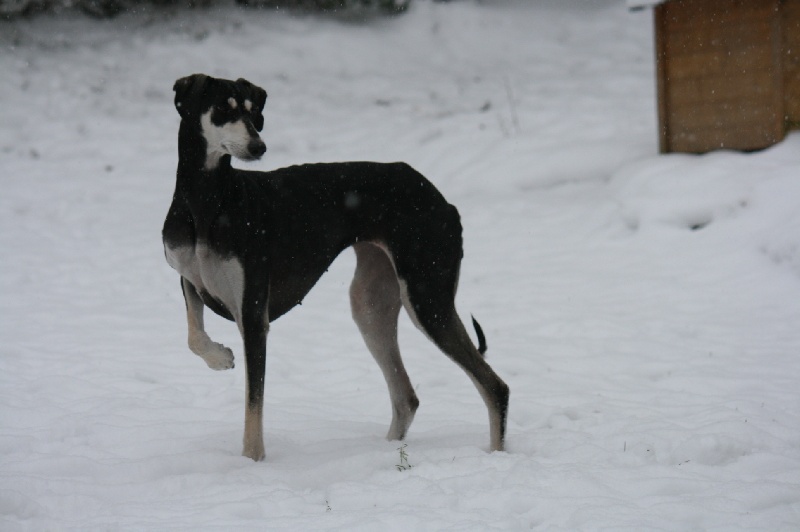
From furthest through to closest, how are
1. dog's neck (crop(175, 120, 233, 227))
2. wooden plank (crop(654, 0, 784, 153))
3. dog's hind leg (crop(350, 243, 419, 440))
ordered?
wooden plank (crop(654, 0, 784, 153)) < dog's hind leg (crop(350, 243, 419, 440)) < dog's neck (crop(175, 120, 233, 227))

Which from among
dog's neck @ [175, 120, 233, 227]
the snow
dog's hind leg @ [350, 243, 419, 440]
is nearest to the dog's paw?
the snow

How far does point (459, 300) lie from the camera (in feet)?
25.6

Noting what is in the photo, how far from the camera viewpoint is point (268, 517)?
339cm

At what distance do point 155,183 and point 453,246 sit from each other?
6766 mm

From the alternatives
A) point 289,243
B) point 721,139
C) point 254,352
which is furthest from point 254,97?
point 721,139

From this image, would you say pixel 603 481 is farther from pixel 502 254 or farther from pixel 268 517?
pixel 502 254

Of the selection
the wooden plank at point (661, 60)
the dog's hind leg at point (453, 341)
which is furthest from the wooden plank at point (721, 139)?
the dog's hind leg at point (453, 341)

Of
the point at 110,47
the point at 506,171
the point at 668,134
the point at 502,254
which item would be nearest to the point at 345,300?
the point at 502,254

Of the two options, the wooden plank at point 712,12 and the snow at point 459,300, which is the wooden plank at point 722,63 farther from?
the snow at point 459,300

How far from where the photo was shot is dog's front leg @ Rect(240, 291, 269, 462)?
4.04m

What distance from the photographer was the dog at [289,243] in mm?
3955

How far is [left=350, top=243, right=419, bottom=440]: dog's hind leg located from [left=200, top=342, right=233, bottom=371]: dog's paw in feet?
2.57

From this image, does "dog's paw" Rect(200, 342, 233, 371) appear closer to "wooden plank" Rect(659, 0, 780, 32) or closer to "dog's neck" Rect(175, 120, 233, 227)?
"dog's neck" Rect(175, 120, 233, 227)

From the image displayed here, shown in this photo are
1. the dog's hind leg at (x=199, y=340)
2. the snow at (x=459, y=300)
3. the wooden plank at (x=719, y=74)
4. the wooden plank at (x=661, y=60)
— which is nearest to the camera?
the snow at (x=459, y=300)
